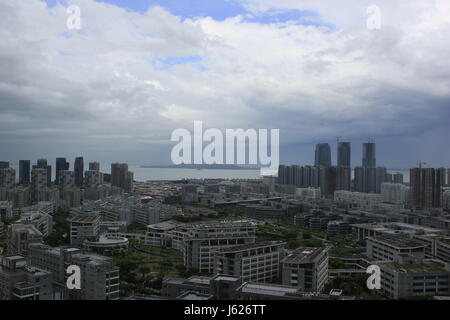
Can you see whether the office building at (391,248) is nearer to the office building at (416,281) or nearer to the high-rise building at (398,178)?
the office building at (416,281)

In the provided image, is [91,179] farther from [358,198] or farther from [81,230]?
[358,198]

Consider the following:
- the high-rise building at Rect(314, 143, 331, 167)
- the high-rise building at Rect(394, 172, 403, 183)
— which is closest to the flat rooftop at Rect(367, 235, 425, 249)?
the high-rise building at Rect(394, 172, 403, 183)

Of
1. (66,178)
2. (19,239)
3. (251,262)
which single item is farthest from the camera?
(66,178)

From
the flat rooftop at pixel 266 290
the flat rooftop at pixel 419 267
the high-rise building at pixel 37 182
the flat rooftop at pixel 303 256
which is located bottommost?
the flat rooftop at pixel 419 267

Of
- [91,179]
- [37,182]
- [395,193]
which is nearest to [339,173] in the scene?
[395,193]

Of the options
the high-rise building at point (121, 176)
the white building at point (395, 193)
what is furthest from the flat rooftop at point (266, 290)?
the high-rise building at point (121, 176)

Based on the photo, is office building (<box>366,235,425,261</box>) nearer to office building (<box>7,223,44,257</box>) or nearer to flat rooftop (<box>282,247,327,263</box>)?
flat rooftop (<box>282,247,327,263</box>)
